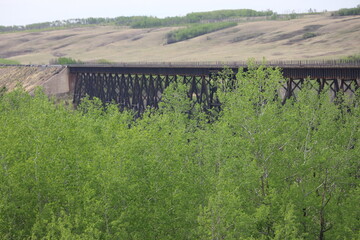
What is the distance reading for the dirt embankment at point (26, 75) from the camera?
71062 millimetres

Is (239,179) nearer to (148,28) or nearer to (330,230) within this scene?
(330,230)

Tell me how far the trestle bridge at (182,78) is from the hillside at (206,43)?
32659mm

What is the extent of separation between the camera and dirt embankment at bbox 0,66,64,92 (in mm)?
71062

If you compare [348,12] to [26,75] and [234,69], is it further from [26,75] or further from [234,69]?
[234,69]

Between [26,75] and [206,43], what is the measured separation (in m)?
45.3

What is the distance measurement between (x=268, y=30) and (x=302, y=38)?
14576 mm

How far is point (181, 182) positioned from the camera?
20.5 m

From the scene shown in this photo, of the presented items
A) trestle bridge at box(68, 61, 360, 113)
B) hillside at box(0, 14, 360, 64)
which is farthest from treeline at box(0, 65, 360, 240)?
hillside at box(0, 14, 360, 64)

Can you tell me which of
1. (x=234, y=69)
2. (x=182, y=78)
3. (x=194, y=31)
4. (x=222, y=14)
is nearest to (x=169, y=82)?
(x=182, y=78)

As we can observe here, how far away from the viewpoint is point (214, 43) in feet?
367

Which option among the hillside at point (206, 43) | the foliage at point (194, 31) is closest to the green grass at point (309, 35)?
the hillside at point (206, 43)

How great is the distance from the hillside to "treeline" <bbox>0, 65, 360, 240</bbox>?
54.0m

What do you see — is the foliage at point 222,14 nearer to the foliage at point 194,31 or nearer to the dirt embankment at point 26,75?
the foliage at point 194,31

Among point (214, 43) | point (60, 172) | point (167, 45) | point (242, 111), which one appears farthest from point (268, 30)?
point (60, 172)
